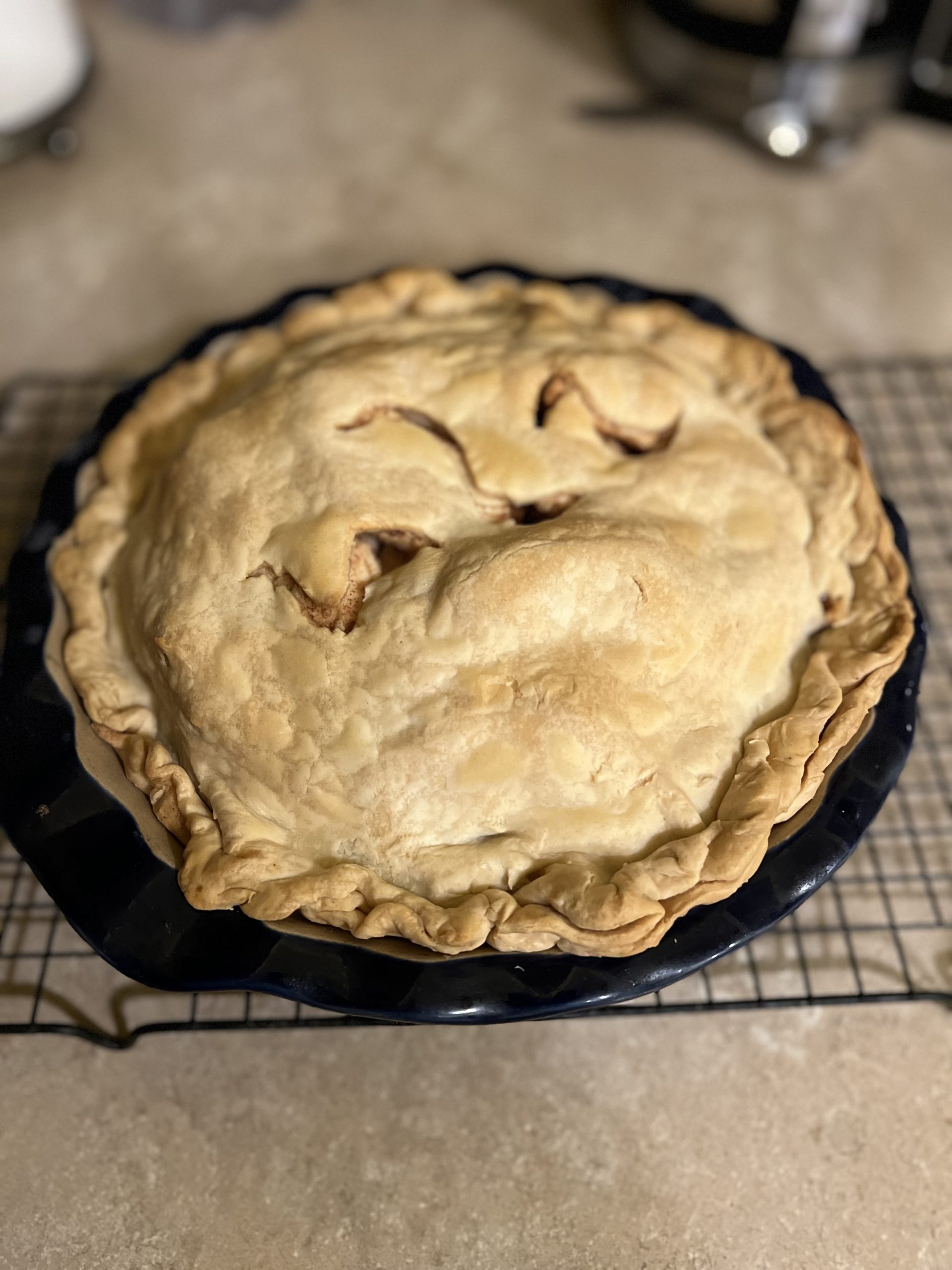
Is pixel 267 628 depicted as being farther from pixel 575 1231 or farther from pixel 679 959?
pixel 575 1231

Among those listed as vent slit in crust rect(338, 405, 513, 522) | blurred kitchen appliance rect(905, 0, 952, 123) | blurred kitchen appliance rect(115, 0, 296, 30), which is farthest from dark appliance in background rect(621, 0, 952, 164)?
vent slit in crust rect(338, 405, 513, 522)

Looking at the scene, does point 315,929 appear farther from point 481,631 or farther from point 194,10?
point 194,10

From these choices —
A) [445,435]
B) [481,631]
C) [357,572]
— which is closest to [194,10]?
[445,435]

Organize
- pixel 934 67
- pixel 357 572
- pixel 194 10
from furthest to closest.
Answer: pixel 194 10, pixel 934 67, pixel 357 572

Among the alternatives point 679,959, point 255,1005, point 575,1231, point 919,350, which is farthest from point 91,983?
point 919,350

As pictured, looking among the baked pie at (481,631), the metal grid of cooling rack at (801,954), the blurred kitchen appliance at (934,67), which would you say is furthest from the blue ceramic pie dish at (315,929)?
the blurred kitchen appliance at (934,67)

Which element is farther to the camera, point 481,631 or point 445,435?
point 445,435

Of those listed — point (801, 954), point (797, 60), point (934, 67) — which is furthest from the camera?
point (934, 67)
